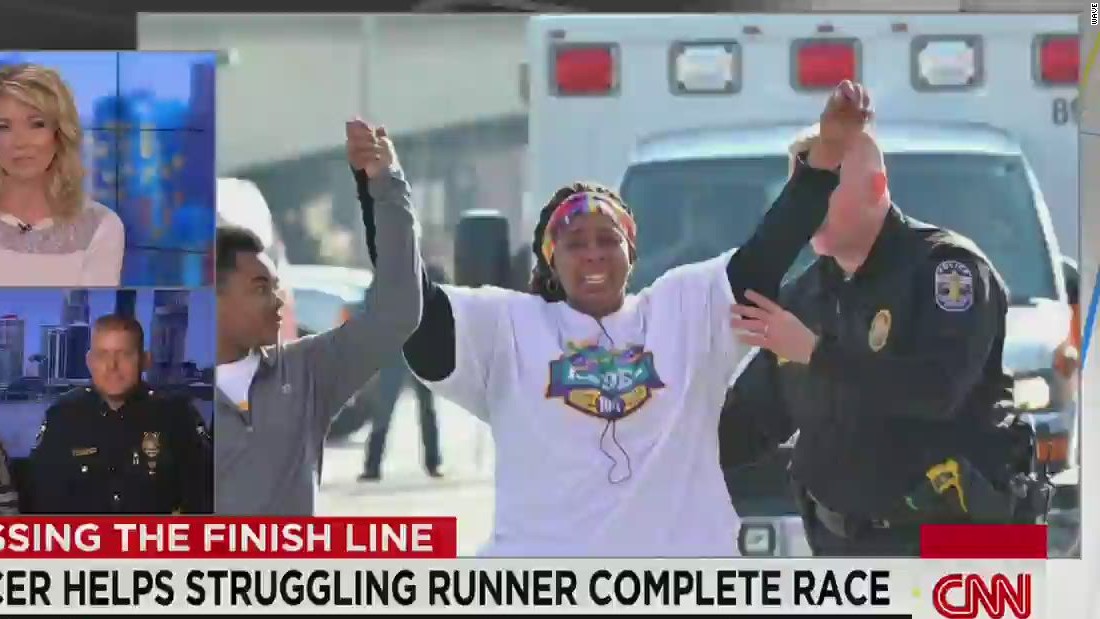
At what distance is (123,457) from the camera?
3.06 metres

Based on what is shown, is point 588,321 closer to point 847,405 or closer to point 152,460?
point 847,405

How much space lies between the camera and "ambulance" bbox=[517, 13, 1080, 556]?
3.03 m

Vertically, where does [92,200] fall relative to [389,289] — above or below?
above

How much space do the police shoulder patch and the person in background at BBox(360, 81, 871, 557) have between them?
0.35m

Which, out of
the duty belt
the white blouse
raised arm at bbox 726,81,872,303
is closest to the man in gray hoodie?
the white blouse

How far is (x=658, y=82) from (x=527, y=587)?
52.0 inches

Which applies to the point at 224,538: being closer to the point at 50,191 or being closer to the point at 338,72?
the point at 50,191

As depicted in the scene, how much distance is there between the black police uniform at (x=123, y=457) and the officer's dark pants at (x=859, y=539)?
1.53 meters

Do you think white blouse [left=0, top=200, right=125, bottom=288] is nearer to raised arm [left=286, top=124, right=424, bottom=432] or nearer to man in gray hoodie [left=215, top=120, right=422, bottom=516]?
man in gray hoodie [left=215, top=120, right=422, bottom=516]

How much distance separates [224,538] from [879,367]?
1.71 meters

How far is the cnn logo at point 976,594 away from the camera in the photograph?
10.2ft

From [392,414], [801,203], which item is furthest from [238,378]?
[801,203]

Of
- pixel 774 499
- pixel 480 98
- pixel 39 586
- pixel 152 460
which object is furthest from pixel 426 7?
pixel 39 586

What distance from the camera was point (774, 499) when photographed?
10.0 ft
